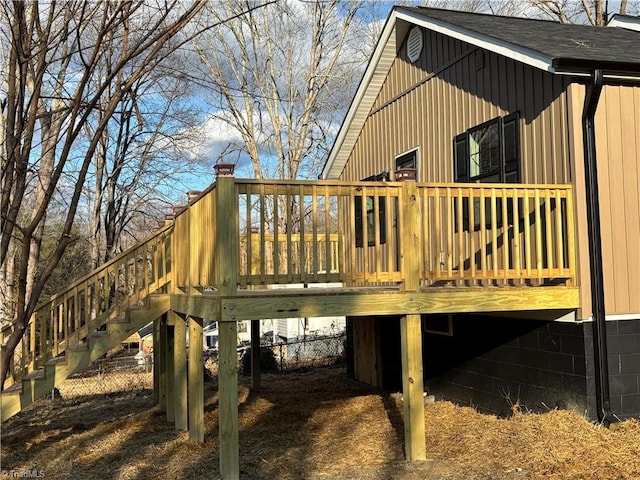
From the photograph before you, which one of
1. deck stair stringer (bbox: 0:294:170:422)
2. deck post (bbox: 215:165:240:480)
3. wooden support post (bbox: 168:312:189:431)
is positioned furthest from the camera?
wooden support post (bbox: 168:312:189:431)

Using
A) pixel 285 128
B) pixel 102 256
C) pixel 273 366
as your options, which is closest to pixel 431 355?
pixel 273 366

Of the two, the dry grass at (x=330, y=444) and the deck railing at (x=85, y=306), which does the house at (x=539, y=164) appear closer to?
the dry grass at (x=330, y=444)

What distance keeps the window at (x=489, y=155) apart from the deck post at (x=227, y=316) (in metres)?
3.61

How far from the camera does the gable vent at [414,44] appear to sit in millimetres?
10082

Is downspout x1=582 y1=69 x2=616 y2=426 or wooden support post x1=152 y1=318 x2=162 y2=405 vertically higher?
downspout x1=582 y1=69 x2=616 y2=426

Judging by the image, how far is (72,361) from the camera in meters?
7.39

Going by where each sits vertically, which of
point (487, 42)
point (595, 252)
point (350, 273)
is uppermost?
point (487, 42)

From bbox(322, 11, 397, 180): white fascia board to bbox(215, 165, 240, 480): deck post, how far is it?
6189mm

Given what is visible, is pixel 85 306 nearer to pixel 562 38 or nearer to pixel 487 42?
pixel 487 42

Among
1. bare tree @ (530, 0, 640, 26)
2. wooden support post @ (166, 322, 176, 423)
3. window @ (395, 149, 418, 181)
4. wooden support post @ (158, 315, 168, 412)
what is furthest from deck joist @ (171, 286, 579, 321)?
bare tree @ (530, 0, 640, 26)

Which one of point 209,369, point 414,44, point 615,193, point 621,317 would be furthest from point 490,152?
point 209,369

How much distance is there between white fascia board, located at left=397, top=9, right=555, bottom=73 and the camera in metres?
6.44

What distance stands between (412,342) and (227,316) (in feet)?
6.13

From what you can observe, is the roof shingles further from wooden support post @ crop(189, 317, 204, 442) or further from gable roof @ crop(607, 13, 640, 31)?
wooden support post @ crop(189, 317, 204, 442)
